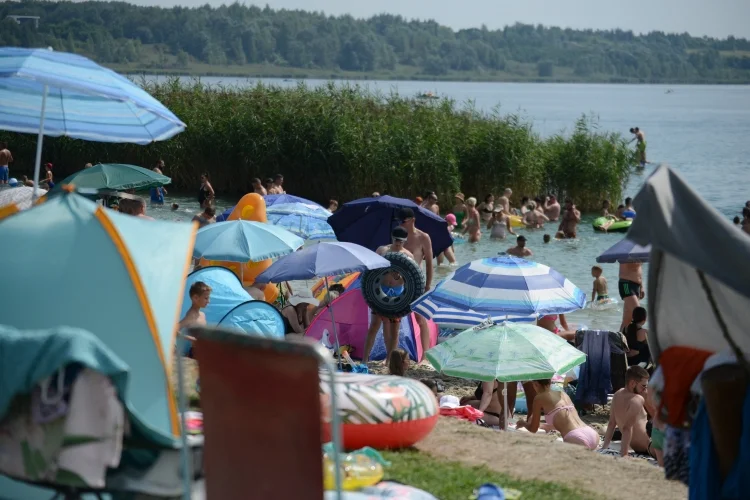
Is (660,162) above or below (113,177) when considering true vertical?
above

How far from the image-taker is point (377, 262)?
1020cm

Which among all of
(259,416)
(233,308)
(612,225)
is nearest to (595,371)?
(233,308)

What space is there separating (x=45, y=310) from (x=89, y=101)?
160 inches

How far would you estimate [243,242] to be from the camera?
1185cm

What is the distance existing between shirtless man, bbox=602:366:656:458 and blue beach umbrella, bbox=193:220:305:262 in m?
4.73

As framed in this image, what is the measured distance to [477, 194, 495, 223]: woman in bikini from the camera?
25031 mm

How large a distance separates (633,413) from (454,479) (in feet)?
10.2

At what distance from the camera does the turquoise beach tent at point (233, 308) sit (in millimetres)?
10523

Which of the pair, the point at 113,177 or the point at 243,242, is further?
the point at 113,177

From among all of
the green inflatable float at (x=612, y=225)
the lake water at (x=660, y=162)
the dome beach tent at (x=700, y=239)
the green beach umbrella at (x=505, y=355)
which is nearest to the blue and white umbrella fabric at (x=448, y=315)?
the green beach umbrella at (x=505, y=355)

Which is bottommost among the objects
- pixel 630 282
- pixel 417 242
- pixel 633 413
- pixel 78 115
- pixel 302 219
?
pixel 630 282

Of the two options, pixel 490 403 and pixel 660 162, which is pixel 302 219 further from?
pixel 490 403

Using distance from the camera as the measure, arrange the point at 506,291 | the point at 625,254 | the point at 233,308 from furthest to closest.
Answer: the point at 625,254 → the point at 233,308 → the point at 506,291

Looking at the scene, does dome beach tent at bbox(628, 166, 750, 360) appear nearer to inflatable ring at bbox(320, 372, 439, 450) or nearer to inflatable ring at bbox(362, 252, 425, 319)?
inflatable ring at bbox(320, 372, 439, 450)
